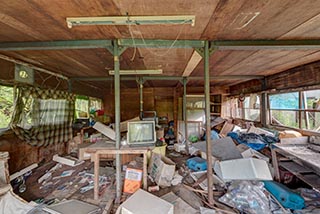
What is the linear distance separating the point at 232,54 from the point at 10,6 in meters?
3.14

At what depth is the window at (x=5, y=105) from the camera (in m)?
3.15

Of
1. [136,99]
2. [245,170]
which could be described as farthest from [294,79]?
[136,99]

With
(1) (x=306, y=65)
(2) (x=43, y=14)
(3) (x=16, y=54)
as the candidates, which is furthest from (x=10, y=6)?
(1) (x=306, y=65)

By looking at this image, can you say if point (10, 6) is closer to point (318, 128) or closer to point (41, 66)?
point (41, 66)

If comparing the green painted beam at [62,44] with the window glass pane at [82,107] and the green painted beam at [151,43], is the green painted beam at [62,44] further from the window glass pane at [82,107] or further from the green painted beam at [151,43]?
the window glass pane at [82,107]

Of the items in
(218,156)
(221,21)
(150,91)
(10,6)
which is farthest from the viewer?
(150,91)

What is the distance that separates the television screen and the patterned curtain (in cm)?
229

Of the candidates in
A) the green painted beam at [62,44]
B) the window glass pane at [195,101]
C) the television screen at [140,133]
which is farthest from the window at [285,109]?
the green painted beam at [62,44]

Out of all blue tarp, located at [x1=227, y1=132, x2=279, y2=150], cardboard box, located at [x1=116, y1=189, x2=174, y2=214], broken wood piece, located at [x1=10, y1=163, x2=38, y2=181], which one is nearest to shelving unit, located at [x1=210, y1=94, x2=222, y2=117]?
blue tarp, located at [x1=227, y1=132, x2=279, y2=150]

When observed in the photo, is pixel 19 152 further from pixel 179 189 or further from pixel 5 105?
pixel 179 189

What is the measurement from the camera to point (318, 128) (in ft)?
12.3

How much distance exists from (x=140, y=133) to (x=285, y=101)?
→ 4.40 meters

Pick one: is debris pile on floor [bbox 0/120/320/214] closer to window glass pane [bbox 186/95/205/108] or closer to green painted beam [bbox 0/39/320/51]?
green painted beam [bbox 0/39/320/51]

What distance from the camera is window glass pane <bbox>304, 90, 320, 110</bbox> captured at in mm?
3827
